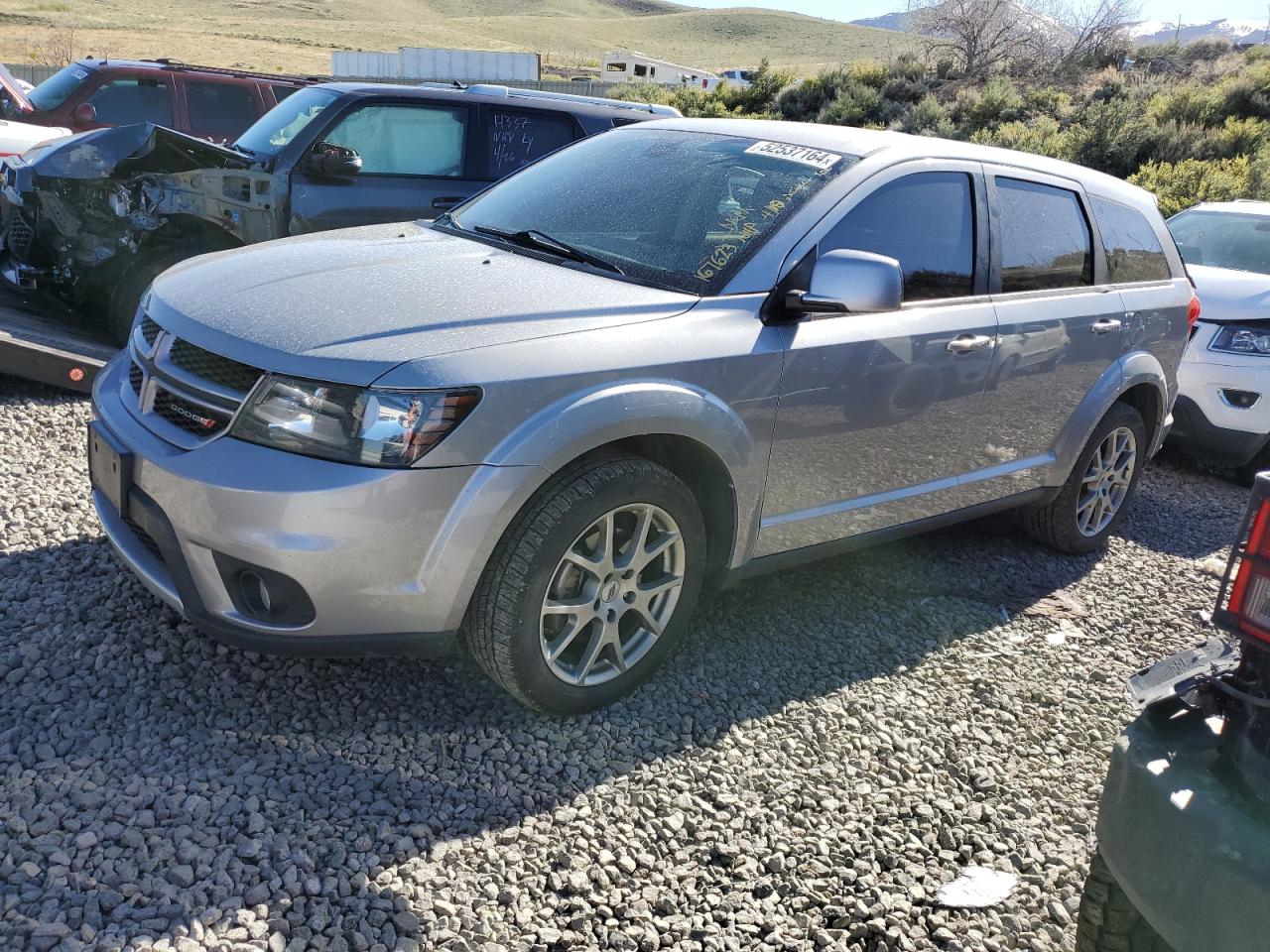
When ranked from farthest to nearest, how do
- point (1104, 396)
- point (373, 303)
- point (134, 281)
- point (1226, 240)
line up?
point (1226, 240) → point (134, 281) → point (1104, 396) → point (373, 303)

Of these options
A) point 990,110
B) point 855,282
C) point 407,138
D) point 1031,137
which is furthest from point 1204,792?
point 990,110

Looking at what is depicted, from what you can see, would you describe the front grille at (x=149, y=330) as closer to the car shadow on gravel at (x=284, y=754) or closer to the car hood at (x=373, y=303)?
the car hood at (x=373, y=303)

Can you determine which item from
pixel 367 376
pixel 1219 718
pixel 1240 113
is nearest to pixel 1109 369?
pixel 1219 718

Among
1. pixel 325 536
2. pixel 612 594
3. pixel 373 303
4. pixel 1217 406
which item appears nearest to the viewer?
pixel 325 536

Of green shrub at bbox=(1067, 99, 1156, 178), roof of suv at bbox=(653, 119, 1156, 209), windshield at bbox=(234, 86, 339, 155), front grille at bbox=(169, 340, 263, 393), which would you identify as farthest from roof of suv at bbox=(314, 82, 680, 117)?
green shrub at bbox=(1067, 99, 1156, 178)

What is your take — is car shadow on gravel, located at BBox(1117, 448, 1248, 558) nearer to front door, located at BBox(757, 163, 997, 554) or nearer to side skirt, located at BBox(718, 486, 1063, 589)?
side skirt, located at BBox(718, 486, 1063, 589)

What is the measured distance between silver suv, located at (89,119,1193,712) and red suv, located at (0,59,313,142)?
24.6 ft

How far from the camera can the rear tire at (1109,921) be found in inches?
84.4

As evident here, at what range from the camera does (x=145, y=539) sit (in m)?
3.08

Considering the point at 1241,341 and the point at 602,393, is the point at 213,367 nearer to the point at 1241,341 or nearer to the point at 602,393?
the point at 602,393

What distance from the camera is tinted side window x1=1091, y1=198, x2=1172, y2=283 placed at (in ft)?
15.4

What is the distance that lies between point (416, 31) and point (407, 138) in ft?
290

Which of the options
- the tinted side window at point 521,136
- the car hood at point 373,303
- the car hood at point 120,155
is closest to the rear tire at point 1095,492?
the car hood at point 373,303

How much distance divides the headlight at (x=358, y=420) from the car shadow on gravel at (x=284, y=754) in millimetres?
885
